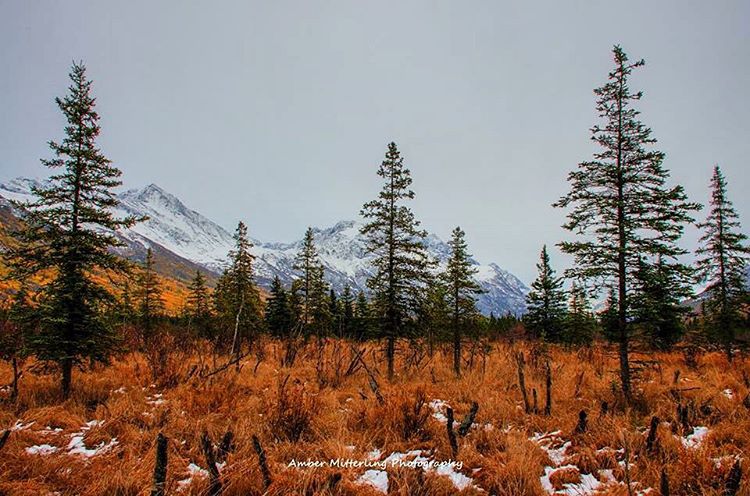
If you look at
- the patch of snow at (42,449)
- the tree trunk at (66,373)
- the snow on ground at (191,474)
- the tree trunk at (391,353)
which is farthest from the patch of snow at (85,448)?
the tree trunk at (391,353)

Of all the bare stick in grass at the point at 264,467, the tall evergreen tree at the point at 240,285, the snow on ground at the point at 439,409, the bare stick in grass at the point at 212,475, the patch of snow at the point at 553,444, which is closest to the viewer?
the bare stick in grass at the point at 212,475

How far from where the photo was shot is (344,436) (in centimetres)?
470

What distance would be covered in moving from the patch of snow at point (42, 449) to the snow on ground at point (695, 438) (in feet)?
27.1

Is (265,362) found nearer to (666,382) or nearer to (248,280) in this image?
(248,280)

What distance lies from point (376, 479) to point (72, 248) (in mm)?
7881

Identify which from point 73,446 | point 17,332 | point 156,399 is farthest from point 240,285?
point 73,446

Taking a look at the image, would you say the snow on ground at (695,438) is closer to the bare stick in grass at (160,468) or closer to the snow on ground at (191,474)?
the snow on ground at (191,474)

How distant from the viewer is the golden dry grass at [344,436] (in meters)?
3.45

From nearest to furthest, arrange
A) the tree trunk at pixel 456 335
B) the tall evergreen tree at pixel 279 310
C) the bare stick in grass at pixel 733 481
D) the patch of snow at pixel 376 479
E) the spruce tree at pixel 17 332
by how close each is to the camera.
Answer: the bare stick in grass at pixel 733 481 < the patch of snow at pixel 376 479 < the spruce tree at pixel 17 332 < the tree trunk at pixel 456 335 < the tall evergreen tree at pixel 279 310

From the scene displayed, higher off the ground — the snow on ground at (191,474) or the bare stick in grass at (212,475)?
the bare stick in grass at (212,475)

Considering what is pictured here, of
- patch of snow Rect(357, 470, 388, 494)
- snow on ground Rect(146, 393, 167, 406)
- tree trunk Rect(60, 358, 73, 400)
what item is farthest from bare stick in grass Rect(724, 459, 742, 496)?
tree trunk Rect(60, 358, 73, 400)

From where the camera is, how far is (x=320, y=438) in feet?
15.8

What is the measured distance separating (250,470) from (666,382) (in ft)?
36.0

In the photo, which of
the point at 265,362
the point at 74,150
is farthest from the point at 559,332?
the point at 74,150
